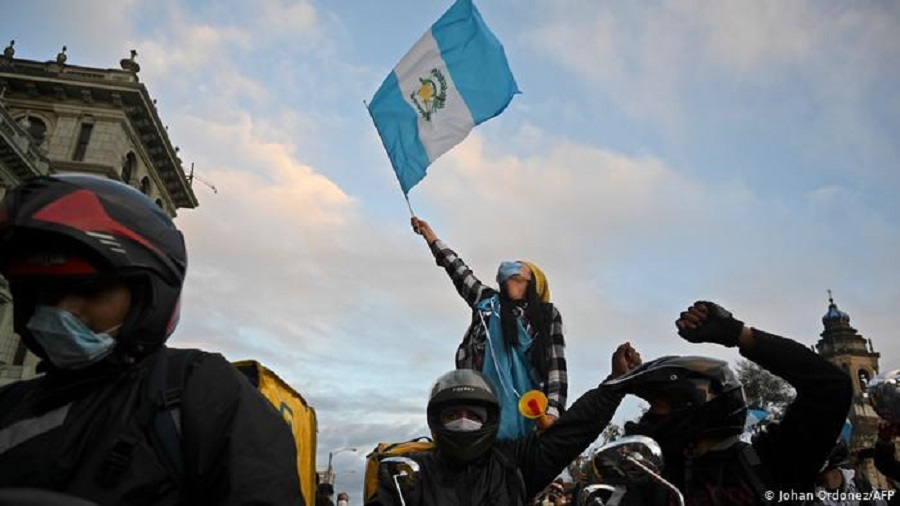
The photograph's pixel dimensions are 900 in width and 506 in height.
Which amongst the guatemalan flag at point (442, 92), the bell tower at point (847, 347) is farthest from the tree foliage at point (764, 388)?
the guatemalan flag at point (442, 92)

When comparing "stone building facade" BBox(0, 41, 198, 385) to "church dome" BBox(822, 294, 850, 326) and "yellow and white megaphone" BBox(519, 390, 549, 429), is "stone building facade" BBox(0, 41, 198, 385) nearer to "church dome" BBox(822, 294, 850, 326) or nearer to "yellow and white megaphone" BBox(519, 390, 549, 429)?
"yellow and white megaphone" BBox(519, 390, 549, 429)

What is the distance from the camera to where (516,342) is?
393 cm

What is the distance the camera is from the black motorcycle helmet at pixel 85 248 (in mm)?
1381

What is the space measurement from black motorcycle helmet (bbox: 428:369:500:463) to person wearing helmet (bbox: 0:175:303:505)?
148 centimetres

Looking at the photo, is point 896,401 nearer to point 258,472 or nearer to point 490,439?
point 490,439

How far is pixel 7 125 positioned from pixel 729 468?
32026 mm

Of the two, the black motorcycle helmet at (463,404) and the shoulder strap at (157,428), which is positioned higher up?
the black motorcycle helmet at (463,404)

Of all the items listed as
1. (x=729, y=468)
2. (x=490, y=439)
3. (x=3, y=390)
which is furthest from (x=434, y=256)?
(x=3, y=390)

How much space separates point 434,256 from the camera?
4.83 metres

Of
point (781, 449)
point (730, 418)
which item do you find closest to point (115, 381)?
point (730, 418)

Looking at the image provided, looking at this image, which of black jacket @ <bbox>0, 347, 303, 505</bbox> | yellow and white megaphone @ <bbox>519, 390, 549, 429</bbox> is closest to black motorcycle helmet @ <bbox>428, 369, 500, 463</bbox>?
yellow and white megaphone @ <bbox>519, 390, 549, 429</bbox>

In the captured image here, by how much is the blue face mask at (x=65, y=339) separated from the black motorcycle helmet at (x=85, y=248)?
3 centimetres

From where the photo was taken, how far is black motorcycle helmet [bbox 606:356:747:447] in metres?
2.33

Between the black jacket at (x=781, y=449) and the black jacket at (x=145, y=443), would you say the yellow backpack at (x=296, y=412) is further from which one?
the black jacket at (x=781, y=449)
